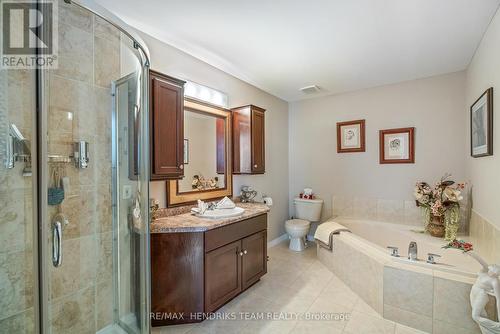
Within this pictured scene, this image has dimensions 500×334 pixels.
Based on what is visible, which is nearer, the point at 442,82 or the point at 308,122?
the point at 442,82

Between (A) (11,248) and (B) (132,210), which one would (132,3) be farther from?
(A) (11,248)

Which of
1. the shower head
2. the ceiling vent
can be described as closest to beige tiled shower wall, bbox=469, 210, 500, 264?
the ceiling vent

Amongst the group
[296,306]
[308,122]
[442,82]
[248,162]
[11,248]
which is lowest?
[296,306]

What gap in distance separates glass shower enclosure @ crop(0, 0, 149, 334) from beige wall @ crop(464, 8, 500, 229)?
2.55 meters

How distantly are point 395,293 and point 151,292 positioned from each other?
76.5 inches

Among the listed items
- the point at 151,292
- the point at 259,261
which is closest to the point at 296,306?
the point at 259,261

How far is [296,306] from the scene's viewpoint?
2068mm

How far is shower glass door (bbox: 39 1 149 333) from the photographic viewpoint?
4.43 feet

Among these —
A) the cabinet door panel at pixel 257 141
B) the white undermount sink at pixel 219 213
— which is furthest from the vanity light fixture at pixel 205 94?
the white undermount sink at pixel 219 213

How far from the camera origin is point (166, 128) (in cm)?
187

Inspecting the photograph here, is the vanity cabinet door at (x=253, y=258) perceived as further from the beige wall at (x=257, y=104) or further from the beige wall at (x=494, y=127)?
the beige wall at (x=494, y=127)

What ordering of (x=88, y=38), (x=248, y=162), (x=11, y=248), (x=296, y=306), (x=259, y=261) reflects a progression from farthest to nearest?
(x=248, y=162) → (x=259, y=261) → (x=296, y=306) → (x=88, y=38) → (x=11, y=248)

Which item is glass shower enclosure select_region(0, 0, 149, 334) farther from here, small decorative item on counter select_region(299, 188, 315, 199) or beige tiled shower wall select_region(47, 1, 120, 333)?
small decorative item on counter select_region(299, 188, 315, 199)

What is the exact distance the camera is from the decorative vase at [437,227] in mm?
2584
